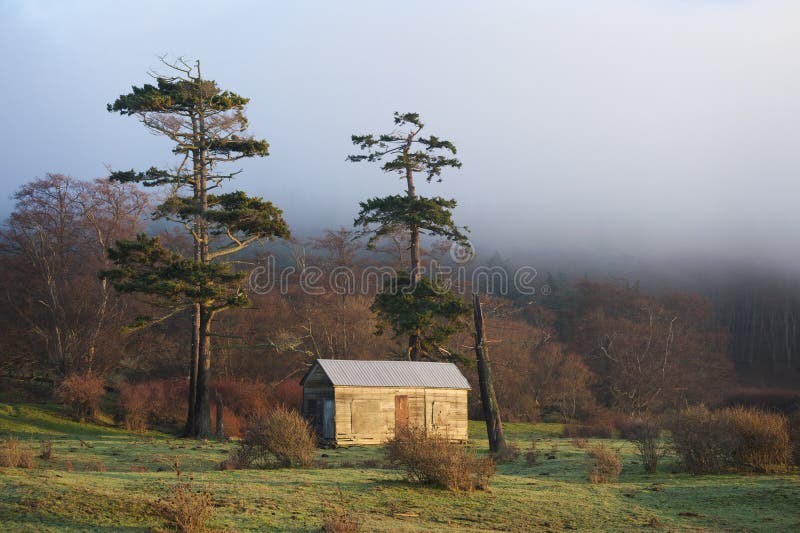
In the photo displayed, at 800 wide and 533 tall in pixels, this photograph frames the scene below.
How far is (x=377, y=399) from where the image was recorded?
33.8 m

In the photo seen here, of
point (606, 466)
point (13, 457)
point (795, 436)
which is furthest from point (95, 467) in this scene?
point (795, 436)

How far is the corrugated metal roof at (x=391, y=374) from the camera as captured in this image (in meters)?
33.7

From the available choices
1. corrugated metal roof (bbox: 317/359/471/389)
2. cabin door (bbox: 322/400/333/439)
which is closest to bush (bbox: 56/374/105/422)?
corrugated metal roof (bbox: 317/359/471/389)

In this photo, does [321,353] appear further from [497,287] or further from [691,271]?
[691,271]

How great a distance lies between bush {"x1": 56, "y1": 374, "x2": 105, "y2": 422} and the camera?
36.2 m

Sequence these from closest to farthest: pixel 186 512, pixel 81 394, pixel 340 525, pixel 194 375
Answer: pixel 186 512
pixel 340 525
pixel 194 375
pixel 81 394

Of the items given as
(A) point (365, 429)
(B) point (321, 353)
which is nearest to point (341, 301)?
(B) point (321, 353)

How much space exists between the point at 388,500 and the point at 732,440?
11027 millimetres

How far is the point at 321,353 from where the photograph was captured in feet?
A: 165

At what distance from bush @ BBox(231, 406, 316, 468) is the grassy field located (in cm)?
74

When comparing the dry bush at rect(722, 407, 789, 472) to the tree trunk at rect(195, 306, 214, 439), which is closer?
the dry bush at rect(722, 407, 789, 472)

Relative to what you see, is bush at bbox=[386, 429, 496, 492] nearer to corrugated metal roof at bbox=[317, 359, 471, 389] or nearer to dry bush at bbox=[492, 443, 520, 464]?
dry bush at bbox=[492, 443, 520, 464]

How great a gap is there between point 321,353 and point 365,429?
1761 centimetres

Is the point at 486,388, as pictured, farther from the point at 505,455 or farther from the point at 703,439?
the point at 703,439
